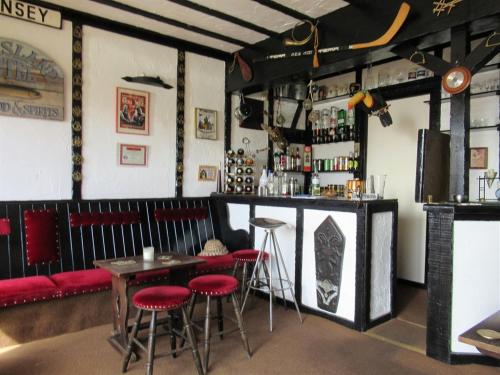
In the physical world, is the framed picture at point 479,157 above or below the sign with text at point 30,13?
below

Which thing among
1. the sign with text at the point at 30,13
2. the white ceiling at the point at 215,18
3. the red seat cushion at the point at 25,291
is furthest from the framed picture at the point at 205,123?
the red seat cushion at the point at 25,291

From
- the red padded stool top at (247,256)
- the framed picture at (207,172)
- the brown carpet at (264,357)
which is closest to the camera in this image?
the brown carpet at (264,357)

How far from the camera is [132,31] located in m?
3.93

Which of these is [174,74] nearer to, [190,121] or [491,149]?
[190,121]

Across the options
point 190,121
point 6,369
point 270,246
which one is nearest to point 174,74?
point 190,121

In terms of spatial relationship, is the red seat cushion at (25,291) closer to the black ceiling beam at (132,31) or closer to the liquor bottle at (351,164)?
the black ceiling beam at (132,31)

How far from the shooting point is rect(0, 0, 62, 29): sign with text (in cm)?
324

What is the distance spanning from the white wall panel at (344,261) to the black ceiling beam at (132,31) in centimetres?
236

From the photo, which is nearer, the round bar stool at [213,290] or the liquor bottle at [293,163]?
the round bar stool at [213,290]

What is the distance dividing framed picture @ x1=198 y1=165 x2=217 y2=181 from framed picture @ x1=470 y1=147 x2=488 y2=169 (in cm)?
291

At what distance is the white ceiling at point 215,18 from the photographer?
11.0 ft

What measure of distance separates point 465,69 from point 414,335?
2080 mm

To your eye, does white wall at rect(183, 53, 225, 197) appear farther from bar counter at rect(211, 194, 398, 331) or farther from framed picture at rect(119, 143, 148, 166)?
bar counter at rect(211, 194, 398, 331)

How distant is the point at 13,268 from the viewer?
321cm
